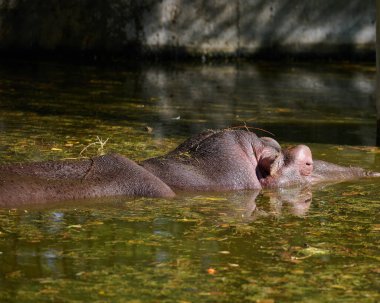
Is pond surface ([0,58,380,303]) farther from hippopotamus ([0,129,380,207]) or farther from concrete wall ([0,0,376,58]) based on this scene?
concrete wall ([0,0,376,58])

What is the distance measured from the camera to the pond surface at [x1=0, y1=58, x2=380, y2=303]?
5.24m

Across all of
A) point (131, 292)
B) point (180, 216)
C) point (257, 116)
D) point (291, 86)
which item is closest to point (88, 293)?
point (131, 292)

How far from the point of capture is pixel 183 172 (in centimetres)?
759

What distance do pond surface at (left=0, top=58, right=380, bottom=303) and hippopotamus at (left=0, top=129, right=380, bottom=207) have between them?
0.35 feet

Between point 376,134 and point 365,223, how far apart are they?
3.83 meters

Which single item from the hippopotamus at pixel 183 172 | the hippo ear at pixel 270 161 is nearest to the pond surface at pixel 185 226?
the hippopotamus at pixel 183 172

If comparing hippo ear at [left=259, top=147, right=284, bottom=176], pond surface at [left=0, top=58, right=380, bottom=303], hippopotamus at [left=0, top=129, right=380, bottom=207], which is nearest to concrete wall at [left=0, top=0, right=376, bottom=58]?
pond surface at [left=0, top=58, right=380, bottom=303]

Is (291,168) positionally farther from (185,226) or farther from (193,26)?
(193,26)

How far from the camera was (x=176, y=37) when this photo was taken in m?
17.4

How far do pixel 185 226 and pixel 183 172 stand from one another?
1.10 m

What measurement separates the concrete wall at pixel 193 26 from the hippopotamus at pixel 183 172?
9.13 metres

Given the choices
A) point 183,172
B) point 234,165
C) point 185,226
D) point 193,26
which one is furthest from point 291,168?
point 193,26

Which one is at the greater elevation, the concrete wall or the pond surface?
the concrete wall

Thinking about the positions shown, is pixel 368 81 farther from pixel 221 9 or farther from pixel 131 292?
pixel 131 292
